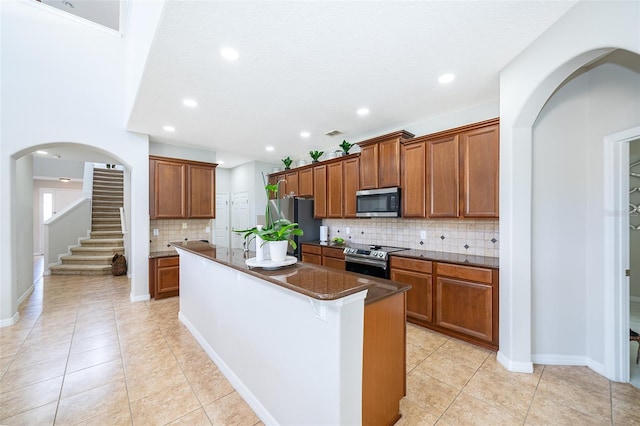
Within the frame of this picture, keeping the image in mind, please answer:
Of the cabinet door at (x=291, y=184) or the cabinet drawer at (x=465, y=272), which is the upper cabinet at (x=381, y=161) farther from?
the cabinet door at (x=291, y=184)

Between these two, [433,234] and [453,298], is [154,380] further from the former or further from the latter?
[433,234]

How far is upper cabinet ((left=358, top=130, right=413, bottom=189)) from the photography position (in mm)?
3518

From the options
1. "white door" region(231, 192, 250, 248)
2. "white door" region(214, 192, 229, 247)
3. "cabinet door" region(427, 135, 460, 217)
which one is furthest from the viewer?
"white door" region(214, 192, 229, 247)

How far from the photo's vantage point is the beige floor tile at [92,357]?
2383 millimetres

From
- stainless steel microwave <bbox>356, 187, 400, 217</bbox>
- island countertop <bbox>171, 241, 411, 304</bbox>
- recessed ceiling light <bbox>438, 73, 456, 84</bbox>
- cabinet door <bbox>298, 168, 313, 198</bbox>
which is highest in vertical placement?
recessed ceiling light <bbox>438, 73, 456, 84</bbox>

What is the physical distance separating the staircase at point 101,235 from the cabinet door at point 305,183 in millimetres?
5054

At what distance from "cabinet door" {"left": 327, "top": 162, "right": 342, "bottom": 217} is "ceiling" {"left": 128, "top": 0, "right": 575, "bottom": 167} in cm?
86

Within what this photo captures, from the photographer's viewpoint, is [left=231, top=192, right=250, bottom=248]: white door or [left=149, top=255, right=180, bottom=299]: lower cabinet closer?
[left=149, top=255, right=180, bottom=299]: lower cabinet

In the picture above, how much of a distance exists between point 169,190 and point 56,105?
1773 mm

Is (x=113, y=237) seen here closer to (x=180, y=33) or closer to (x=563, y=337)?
(x=180, y=33)

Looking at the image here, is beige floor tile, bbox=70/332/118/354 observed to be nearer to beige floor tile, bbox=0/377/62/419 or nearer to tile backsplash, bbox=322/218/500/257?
beige floor tile, bbox=0/377/62/419

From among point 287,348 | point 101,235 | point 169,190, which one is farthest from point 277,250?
point 101,235

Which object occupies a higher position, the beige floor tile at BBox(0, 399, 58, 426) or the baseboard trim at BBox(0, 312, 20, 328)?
the baseboard trim at BBox(0, 312, 20, 328)

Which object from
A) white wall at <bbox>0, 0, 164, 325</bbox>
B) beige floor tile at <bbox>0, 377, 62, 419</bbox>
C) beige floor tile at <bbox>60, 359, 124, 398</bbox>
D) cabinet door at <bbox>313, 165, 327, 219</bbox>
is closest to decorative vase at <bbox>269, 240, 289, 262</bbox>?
beige floor tile at <bbox>60, 359, 124, 398</bbox>
